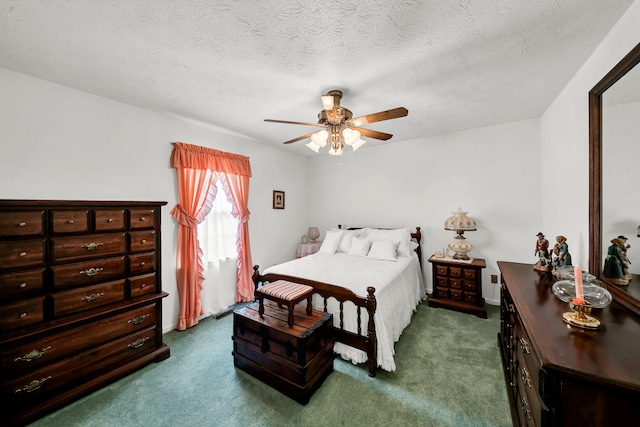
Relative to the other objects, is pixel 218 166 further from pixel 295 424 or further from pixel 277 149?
pixel 295 424

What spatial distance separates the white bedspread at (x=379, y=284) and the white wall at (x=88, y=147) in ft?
5.58

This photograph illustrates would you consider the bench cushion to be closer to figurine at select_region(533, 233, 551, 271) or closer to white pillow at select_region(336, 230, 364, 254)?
white pillow at select_region(336, 230, 364, 254)

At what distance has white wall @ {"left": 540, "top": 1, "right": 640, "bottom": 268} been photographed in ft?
4.82

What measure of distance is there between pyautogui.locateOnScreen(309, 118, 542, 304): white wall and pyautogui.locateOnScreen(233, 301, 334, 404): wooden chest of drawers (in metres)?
2.50

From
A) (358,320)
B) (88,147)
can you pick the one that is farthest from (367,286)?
(88,147)

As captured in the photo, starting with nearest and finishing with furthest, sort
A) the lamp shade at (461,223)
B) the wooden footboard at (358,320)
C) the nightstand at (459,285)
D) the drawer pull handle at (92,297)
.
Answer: the drawer pull handle at (92,297), the wooden footboard at (358,320), the nightstand at (459,285), the lamp shade at (461,223)

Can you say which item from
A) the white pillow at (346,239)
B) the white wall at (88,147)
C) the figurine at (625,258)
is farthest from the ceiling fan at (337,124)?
the white pillow at (346,239)

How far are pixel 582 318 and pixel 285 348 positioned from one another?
5.79 feet

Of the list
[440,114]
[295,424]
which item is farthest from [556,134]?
[295,424]

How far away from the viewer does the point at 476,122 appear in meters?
3.22

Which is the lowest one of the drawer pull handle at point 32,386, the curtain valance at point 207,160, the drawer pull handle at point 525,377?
the drawer pull handle at point 32,386

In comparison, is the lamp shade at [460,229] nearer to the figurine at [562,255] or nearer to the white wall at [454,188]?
the white wall at [454,188]

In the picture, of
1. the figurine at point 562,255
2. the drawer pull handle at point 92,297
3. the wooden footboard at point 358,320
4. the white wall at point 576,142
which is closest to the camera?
the white wall at point 576,142

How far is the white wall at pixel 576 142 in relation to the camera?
4.82ft
